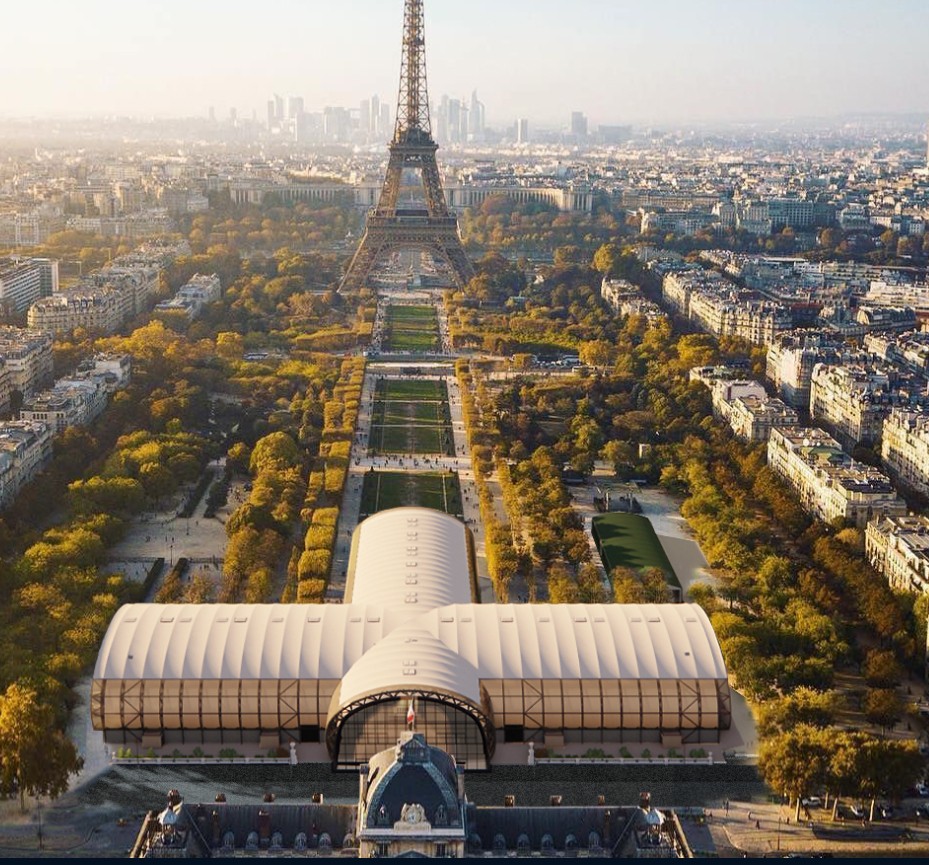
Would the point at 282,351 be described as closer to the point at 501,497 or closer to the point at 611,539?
the point at 501,497

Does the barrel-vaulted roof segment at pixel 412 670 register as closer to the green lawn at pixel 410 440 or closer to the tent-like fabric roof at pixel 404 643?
the tent-like fabric roof at pixel 404 643

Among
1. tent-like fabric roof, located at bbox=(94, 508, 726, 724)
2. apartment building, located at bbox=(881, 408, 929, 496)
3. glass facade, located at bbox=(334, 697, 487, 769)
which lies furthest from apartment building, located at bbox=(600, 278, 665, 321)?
glass facade, located at bbox=(334, 697, 487, 769)

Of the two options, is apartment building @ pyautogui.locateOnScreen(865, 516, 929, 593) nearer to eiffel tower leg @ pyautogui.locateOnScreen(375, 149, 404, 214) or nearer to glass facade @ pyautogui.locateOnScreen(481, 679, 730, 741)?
glass facade @ pyautogui.locateOnScreen(481, 679, 730, 741)

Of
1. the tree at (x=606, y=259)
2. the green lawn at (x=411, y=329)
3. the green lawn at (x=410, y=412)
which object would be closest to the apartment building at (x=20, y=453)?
the green lawn at (x=410, y=412)

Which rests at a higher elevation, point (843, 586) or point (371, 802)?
point (371, 802)

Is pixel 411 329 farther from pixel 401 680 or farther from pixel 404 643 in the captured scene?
pixel 401 680

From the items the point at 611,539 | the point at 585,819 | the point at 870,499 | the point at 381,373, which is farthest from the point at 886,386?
the point at 585,819
